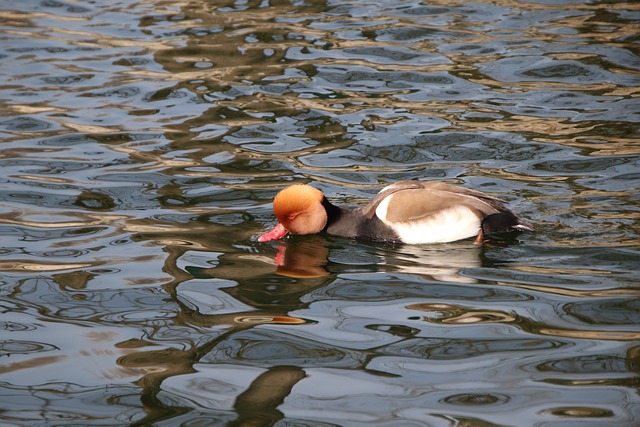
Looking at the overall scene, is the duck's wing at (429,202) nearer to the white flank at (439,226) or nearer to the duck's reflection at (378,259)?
the white flank at (439,226)

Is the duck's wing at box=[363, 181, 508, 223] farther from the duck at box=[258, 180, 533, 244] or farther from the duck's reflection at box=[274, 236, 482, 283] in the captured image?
the duck's reflection at box=[274, 236, 482, 283]

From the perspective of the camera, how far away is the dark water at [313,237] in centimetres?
457

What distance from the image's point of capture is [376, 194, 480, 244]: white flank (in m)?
6.34

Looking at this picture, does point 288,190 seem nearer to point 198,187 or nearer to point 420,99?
point 198,187

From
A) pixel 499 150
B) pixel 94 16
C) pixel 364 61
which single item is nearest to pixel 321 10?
pixel 364 61

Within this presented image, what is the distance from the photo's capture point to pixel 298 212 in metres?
6.58

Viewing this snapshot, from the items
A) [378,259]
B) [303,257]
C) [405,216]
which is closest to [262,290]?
[303,257]

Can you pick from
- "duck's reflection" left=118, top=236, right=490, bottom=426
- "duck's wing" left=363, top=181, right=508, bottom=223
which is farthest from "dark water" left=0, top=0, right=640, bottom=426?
"duck's wing" left=363, top=181, right=508, bottom=223

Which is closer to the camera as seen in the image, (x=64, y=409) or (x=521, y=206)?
(x=64, y=409)

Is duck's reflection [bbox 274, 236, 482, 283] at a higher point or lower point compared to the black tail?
lower

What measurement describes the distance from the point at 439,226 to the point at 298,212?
3.08 feet

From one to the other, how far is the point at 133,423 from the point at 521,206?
3.60 m

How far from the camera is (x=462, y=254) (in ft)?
20.6

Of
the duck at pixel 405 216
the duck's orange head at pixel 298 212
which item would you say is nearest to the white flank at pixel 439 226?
the duck at pixel 405 216
